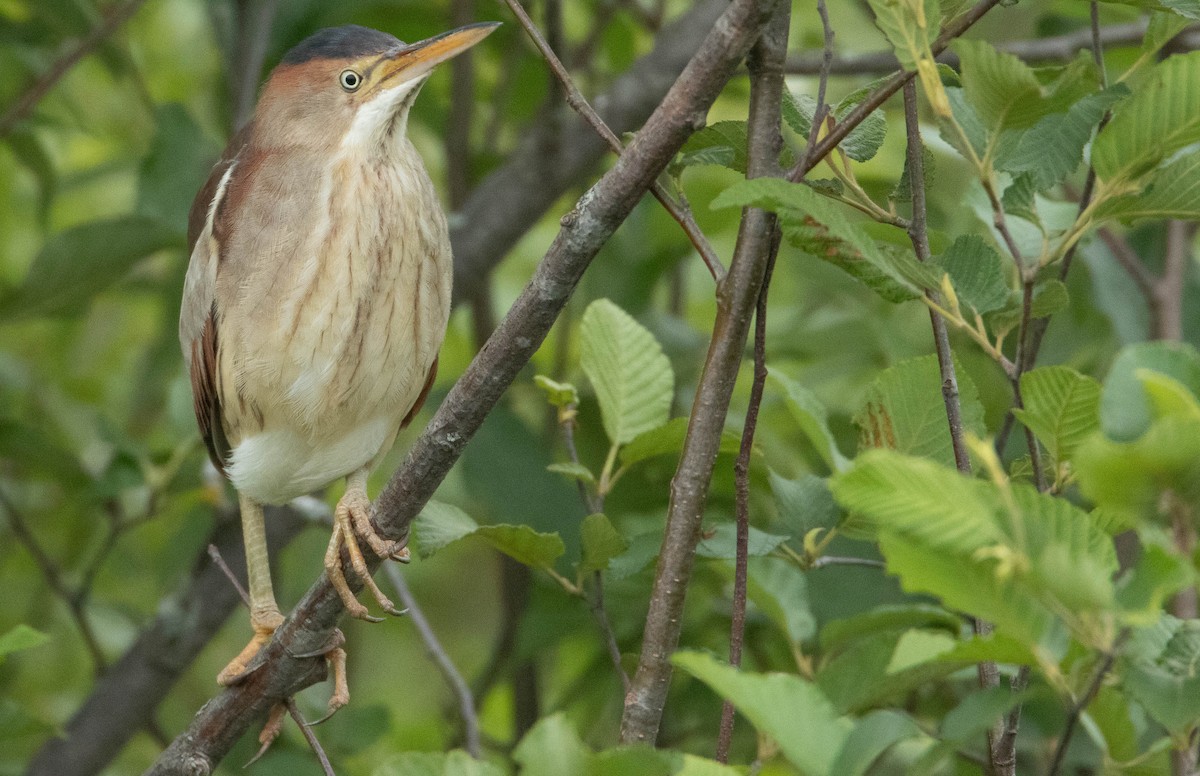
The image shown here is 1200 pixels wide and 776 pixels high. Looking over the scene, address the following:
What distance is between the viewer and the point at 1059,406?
1.40 metres

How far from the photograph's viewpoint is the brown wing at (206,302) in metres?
2.67

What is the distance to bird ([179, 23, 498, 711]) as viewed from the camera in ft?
8.21

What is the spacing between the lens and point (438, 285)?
8.48 ft

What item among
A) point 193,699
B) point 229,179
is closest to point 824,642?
point 229,179

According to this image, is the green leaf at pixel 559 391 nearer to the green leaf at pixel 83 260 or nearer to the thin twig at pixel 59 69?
the green leaf at pixel 83 260

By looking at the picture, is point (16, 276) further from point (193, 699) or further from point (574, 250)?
point (574, 250)

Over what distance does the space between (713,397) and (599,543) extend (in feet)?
1.48

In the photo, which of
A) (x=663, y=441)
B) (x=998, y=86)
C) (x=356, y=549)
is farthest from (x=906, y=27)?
(x=356, y=549)

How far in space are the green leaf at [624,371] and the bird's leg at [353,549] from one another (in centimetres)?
37

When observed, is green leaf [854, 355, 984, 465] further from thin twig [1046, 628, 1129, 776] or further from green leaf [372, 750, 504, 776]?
green leaf [372, 750, 504, 776]

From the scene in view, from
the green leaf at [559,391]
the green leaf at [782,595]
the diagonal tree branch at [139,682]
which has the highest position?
the green leaf at [559,391]

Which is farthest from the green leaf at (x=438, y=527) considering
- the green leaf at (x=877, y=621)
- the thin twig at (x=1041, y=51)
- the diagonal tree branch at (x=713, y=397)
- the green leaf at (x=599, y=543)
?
the thin twig at (x=1041, y=51)

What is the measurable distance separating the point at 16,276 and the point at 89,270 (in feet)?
5.06

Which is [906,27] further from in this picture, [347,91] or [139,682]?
[139,682]
